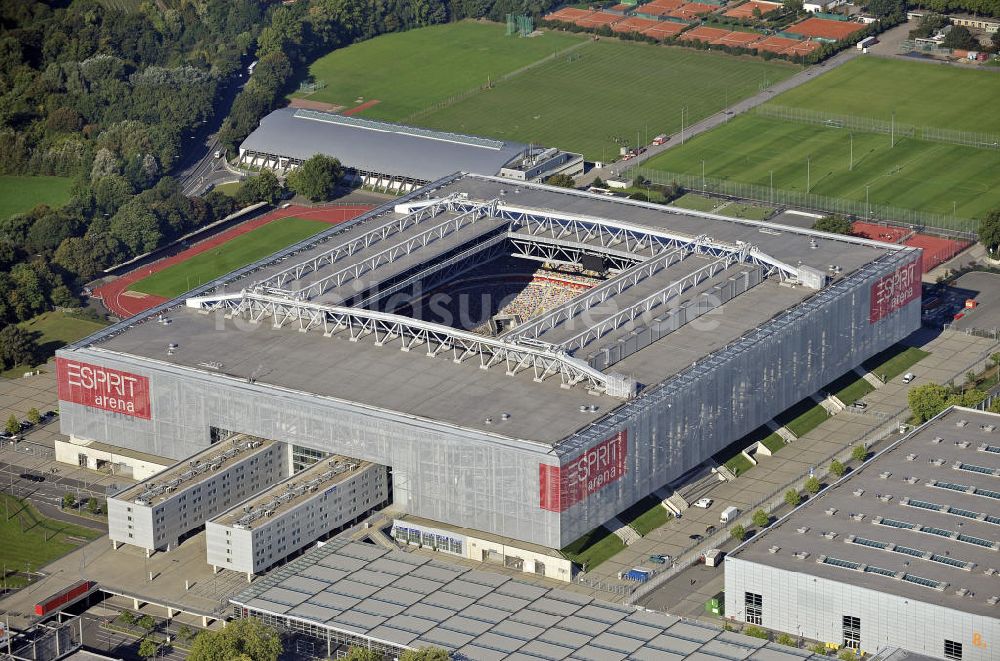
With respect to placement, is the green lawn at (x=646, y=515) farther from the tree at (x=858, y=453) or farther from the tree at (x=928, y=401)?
the tree at (x=928, y=401)

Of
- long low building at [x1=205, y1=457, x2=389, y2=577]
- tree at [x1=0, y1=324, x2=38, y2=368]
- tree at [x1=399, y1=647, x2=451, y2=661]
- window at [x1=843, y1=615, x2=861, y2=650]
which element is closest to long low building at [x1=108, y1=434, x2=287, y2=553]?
long low building at [x1=205, y1=457, x2=389, y2=577]

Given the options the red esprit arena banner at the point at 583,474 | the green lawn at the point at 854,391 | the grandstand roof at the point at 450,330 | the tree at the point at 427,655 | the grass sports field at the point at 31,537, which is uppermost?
the grandstand roof at the point at 450,330

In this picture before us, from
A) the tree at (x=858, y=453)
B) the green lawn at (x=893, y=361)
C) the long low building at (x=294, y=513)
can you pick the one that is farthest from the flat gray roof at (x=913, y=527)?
the long low building at (x=294, y=513)

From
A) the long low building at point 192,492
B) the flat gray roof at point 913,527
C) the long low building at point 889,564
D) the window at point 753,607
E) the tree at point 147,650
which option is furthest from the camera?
the long low building at point 192,492

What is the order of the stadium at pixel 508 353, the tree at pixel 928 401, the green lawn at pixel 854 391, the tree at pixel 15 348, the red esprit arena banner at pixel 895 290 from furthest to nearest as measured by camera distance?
1. the tree at pixel 15 348
2. the red esprit arena banner at pixel 895 290
3. the green lawn at pixel 854 391
4. the tree at pixel 928 401
5. the stadium at pixel 508 353

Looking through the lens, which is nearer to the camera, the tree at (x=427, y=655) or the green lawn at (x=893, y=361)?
the tree at (x=427, y=655)

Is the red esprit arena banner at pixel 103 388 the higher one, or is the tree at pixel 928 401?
the red esprit arena banner at pixel 103 388

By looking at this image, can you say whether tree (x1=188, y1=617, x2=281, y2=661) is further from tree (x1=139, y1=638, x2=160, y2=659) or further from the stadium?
the stadium
